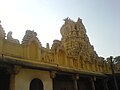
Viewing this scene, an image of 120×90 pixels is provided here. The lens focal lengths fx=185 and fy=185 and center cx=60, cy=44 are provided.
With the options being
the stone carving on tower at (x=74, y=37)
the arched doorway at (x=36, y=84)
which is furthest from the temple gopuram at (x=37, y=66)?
the stone carving on tower at (x=74, y=37)

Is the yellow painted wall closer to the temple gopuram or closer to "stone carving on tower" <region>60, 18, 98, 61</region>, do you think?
the temple gopuram

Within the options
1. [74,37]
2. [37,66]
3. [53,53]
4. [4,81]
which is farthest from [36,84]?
[74,37]

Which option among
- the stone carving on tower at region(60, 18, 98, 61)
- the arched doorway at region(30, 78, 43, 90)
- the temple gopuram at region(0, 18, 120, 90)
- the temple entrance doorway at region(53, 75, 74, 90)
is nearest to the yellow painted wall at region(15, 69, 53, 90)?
the temple gopuram at region(0, 18, 120, 90)

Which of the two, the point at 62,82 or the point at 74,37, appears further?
the point at 74,37

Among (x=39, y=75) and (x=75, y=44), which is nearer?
(x=39, y=75)

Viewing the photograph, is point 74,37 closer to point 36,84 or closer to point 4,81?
point 36,84

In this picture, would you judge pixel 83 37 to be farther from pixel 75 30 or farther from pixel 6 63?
pixel 6 63

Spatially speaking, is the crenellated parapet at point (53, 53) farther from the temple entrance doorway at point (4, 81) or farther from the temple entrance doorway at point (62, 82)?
the temple entrance doorway at point (4, 81)

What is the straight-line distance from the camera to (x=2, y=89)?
44.0 feet

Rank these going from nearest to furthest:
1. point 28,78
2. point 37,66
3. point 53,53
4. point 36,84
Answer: point 37,66 < point 28,78 < point 36,84 < point 53,53

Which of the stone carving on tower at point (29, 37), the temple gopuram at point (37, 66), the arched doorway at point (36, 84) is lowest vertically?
the arched doorway at point (36, 84)

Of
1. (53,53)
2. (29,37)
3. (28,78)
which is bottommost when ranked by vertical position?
(28,78)

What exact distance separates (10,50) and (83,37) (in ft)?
53.6

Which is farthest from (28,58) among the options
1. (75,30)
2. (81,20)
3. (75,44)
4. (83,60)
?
(81,20)
